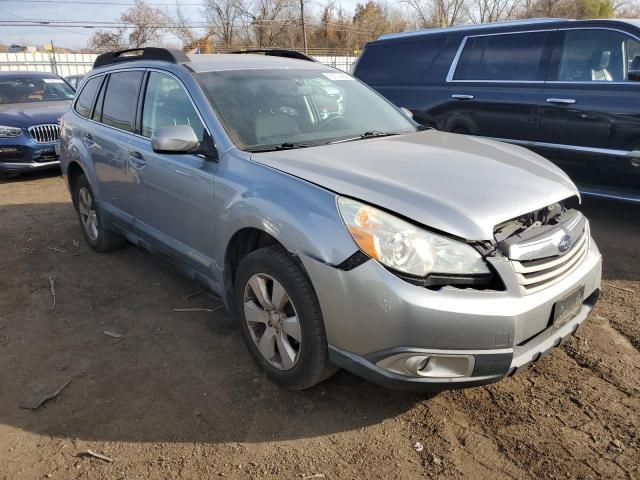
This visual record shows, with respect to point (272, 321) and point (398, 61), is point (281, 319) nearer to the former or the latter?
point (272, 321)

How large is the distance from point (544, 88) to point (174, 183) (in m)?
4.13

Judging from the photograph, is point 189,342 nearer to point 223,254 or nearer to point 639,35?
point 223,254

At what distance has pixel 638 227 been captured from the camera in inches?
211

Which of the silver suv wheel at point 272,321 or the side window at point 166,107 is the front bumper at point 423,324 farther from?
the side window at point 166,107

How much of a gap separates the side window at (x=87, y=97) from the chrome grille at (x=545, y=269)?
420cm

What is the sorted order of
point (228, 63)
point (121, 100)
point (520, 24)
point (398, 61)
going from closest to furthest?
point (228, 63) → point (121, 100) → point (520, 24) → point (398, 61)

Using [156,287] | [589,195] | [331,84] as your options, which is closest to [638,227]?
[589,195]

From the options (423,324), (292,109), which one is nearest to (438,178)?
(423,324)

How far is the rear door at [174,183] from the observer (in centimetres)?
325

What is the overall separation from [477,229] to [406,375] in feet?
2.28

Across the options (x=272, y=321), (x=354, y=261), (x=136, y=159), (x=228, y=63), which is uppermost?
(x=228, y=63)

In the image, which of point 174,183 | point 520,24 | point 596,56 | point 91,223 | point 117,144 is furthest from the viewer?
point 520,24

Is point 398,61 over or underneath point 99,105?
over

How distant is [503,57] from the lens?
19.9 feet
